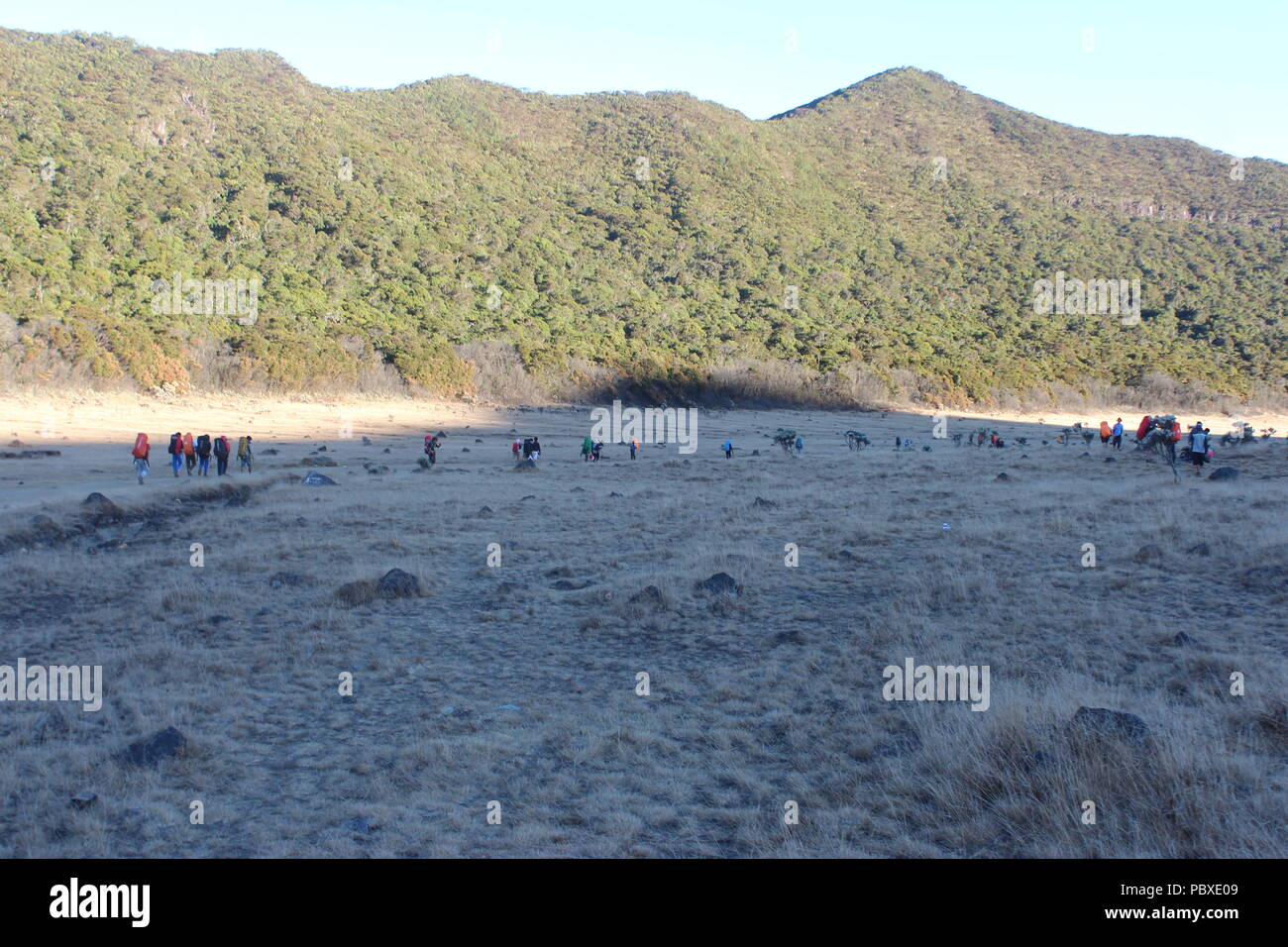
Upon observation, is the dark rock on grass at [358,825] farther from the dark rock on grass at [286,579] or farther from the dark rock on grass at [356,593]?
the dark rock on grass at [286,579]

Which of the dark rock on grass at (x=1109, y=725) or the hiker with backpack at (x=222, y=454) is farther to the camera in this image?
the hiker with backpack at (x=222, y=454)

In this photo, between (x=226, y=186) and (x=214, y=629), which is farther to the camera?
(x=226, y=186)

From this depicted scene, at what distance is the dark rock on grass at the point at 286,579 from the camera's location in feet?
35.8

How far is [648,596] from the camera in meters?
9.70

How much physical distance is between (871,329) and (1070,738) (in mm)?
69325

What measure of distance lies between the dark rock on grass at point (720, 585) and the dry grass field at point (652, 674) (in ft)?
0.38

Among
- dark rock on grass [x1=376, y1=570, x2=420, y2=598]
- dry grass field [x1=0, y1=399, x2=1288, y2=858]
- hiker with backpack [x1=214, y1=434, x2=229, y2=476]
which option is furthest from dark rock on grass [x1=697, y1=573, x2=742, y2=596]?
hiker with backpack [x1=214, y1=434, x2=229, y2=476]

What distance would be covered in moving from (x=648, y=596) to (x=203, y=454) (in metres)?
16.5

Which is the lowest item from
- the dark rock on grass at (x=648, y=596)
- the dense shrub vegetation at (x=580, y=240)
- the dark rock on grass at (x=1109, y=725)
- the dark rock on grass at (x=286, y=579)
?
the dark rock on grass at (x=286, y=579)

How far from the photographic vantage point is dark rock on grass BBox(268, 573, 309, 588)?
10914mm

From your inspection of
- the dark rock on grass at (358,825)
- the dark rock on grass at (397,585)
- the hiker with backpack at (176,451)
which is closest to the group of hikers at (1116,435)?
the dark rock on grass at (397,585)

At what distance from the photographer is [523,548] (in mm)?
13352
